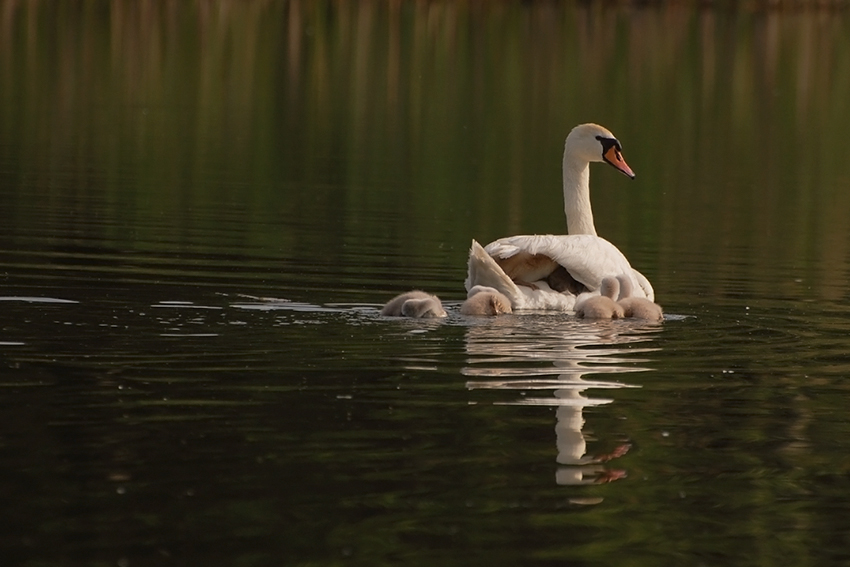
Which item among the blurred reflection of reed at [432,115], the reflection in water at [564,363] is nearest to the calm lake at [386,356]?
the reflection in water at [564,363]

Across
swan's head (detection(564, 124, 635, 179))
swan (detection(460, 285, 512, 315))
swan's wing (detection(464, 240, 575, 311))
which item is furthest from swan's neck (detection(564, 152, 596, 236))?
swan (detection(460, 285, 512, 315))

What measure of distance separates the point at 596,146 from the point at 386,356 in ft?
14.8

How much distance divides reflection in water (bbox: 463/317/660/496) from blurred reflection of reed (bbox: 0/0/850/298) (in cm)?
296

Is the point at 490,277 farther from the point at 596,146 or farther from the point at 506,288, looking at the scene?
the point at 596,146

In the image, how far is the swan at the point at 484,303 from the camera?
10.7 meters

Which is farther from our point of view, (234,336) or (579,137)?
(579,137)

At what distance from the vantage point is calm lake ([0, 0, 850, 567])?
6.11m

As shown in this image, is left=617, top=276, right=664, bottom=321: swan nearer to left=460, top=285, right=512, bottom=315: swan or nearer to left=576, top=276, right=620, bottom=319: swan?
left=576, top=276, right=620, bottom=319: swan

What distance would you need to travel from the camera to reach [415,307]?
10.5 m

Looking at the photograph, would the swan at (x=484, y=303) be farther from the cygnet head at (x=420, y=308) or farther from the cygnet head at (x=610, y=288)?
the cygnet head at (x=610, y=288)

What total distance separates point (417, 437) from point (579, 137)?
20.9ft

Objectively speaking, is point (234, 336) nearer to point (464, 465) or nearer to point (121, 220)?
point (464, 465)

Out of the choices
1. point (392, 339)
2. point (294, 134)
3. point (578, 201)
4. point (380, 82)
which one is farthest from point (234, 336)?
point (380, 82)

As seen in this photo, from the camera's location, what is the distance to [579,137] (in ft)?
43.9
